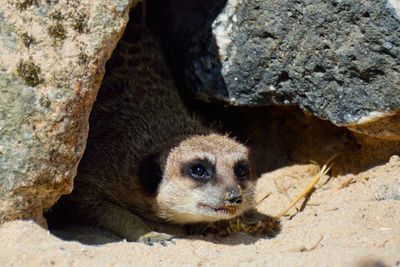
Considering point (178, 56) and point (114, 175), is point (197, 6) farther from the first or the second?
point (114, 175)

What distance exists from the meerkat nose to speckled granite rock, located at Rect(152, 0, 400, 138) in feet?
3.07

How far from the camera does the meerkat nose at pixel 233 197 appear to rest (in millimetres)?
4672

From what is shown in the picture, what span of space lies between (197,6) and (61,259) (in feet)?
8.73

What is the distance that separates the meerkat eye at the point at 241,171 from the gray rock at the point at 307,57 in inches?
21.7

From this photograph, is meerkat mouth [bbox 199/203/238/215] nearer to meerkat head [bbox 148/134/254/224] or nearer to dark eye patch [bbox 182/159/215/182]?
meerkat head [bbox 148/134/254/224]

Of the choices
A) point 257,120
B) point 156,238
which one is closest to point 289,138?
point 257,120

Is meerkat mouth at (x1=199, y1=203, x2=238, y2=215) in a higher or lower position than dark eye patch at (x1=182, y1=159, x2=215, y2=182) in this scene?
lower

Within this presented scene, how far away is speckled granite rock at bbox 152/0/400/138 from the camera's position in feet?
15.6

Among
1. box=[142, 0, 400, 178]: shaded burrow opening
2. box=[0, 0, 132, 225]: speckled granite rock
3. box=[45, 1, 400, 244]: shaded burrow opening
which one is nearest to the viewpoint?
box=[0, 0, 132, 225]: speckled granite rock

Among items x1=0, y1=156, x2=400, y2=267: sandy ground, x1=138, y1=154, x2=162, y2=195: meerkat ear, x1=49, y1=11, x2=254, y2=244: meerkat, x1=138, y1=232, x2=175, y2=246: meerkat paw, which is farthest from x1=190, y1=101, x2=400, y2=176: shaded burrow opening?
x1=138, y1=232, x2=175, y2=246: meerkat paw

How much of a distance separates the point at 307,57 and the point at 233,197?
3.67 feet

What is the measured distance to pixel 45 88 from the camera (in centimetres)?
405

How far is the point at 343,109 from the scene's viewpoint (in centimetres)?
505

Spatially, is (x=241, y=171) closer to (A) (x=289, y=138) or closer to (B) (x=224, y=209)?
(B) (x=224, y=209)
